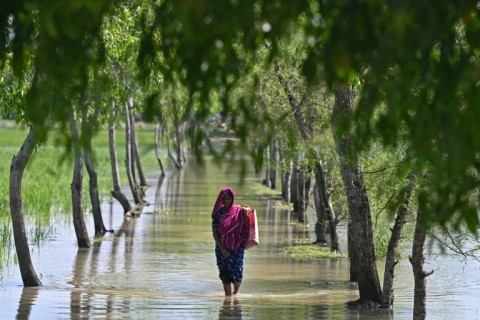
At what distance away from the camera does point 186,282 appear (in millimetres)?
20719

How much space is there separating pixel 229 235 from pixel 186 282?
301cm

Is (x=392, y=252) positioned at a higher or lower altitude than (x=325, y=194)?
lower

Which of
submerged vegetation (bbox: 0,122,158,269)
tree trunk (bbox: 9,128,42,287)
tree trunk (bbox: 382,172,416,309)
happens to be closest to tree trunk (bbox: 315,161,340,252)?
submerged vegetation (bbox: 0,122,158,269)

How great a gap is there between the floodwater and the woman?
0.36 metres

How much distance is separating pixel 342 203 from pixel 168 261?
11.5ft

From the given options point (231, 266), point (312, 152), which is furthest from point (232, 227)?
point (312, 152)

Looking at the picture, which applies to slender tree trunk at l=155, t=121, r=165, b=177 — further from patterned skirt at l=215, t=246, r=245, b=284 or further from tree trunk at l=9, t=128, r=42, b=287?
patterned skirt at l=215, t=246, r=245, b=284

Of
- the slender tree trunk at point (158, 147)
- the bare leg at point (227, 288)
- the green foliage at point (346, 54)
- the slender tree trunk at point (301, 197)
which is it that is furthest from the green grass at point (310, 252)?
the slender tree trunk at point (158, 147)

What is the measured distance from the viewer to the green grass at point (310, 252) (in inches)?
1000

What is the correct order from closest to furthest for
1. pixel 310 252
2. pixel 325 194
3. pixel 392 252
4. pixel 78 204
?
pixel 392 252 < pixel 325 194 < pixel 78 204 < pixel 310 252

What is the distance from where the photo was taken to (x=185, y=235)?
2970 cm

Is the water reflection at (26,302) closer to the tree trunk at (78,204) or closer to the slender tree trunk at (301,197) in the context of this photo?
the tree trunk at (78,204)

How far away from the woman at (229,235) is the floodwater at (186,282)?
1.17 ft

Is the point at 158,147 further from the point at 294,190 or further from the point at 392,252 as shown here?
the point at 392,252
